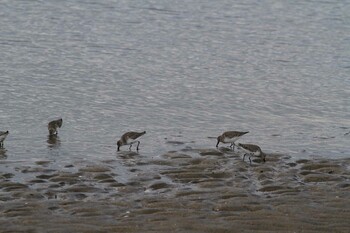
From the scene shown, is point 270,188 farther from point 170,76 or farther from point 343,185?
point 170,76

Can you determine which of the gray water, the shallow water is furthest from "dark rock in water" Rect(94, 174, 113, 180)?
the gray water

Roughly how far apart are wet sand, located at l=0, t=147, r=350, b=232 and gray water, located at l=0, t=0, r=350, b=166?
4.33 feet

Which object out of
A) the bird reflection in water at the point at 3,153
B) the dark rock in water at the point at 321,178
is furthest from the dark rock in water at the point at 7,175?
the dark rock in water at the point at 321,178

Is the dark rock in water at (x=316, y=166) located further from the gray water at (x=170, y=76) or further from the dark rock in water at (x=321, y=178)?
the gray water at (x=170, y=76)

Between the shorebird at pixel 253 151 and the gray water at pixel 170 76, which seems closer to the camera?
the shorebird at pixel 253 151

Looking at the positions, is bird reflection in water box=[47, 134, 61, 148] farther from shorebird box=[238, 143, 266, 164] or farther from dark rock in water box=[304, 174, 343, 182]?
dark rock in water box=[304, 174, 343, 182]

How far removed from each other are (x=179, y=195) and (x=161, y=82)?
508 inches

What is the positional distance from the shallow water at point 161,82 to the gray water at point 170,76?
0.05 meters

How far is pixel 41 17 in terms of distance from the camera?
134 ft

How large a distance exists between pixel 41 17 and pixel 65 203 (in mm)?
25940

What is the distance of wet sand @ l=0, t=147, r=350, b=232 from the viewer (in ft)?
48.2

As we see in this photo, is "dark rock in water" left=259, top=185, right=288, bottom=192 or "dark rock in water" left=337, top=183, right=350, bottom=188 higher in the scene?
"dark rock in water" left=337, top=183, right=350, bottom=188

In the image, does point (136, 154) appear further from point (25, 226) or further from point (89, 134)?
point (25, 226)

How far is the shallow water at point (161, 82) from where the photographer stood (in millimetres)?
20953
